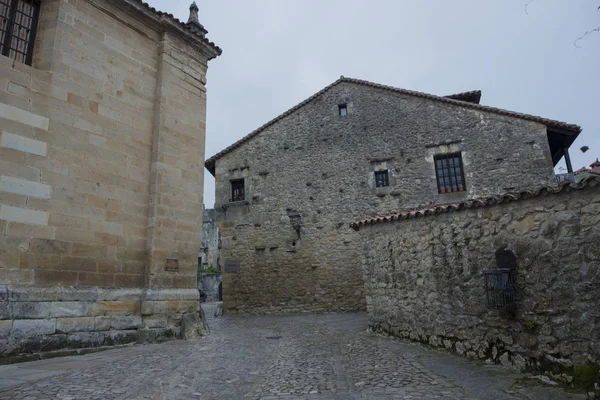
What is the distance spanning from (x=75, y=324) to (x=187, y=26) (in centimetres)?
631

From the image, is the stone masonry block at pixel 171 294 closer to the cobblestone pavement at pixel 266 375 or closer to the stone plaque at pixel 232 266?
the cobblestone pavement at pixel 266 375

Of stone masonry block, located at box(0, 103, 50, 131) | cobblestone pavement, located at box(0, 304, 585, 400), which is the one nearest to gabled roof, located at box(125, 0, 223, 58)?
stone masonry block, located at box(0, 103, 50, 131)

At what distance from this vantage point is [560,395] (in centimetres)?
357

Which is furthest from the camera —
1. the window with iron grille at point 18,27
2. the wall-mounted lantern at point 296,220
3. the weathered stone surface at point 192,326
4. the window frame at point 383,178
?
the wall-mounted lantern at point 296,220

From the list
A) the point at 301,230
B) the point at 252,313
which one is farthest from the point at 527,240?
the point at 252,313

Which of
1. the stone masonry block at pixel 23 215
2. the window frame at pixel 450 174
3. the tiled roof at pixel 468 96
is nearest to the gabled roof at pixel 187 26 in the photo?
the stone masonry block at pixel 23 215

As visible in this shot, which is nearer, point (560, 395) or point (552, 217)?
point (560, 395)

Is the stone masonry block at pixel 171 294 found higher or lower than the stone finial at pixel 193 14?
lower

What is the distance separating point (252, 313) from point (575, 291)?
1197 centimetres

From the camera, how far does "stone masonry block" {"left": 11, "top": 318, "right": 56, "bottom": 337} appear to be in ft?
16.2

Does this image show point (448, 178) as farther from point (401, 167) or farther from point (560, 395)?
point (560, 395)

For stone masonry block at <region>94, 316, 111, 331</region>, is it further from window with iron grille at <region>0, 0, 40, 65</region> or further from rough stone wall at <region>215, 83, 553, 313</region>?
rough stone wall at <region>215, 83, 553, 313</region>

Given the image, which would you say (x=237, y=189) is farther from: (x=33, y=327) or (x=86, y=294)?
(x=33, y=327)

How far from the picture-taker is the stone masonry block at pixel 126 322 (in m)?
6.12
